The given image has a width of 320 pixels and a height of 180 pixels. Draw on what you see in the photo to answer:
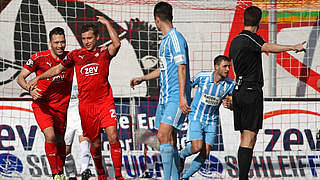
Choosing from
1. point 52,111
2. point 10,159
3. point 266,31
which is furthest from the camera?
point 266,31

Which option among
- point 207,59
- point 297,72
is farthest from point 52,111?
point 297,72

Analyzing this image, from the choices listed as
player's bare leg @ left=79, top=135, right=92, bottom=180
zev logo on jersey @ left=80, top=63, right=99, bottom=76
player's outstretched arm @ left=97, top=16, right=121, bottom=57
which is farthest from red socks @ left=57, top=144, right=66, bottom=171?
player's outstretched arm @ left=97, top=16, right=121, bottom=57

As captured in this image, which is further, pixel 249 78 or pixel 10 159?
pixel 10 159

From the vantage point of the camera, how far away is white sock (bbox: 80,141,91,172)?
8.31 meters

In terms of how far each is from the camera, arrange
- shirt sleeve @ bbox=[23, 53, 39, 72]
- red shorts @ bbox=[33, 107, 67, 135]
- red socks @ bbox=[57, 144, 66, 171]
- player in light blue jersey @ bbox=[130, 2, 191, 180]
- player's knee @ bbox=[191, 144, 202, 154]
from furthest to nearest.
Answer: player's knee @ bbox=[191, 144, 202, 154] < red socks @ bbox=[57, 144, 66, 171] < shirt sleeve @ bbox=[23, 53, 39, 72] < red shorts @ bbox=[33, 107, 67, 135] < player in light blue jersey @ bbox=[130, 2, 191, 180]

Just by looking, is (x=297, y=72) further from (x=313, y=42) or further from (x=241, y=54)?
(x=241, y=54)

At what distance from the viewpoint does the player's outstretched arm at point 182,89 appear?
5645 mm

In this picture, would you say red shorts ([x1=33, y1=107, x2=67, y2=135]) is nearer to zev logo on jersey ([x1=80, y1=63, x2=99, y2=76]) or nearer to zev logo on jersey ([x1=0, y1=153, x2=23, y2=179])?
zev logo on jersey ([x1=80, y1=63, x2=99, y2=76])

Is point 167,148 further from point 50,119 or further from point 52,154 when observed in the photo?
point 50,119

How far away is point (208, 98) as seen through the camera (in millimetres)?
8086

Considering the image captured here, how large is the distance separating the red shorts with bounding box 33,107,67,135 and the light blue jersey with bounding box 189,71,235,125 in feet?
6.80

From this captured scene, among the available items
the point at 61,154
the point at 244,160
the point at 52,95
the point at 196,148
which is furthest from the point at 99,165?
the point at 244,160

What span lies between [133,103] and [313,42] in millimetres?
4978

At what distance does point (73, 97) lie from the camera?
9.29m
